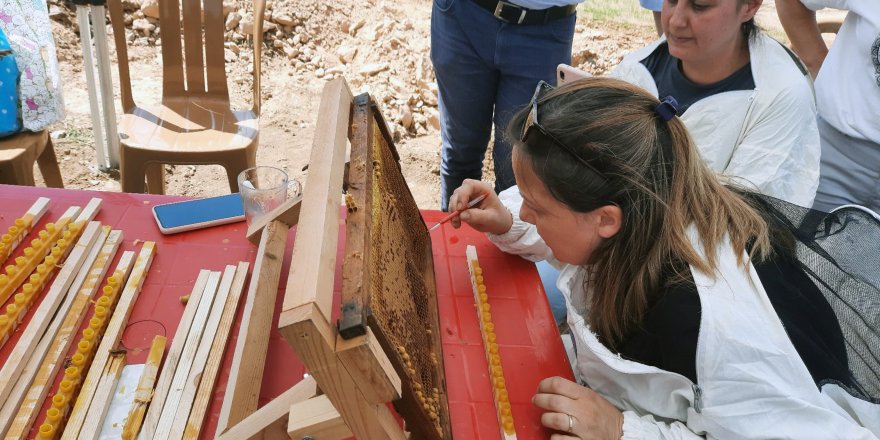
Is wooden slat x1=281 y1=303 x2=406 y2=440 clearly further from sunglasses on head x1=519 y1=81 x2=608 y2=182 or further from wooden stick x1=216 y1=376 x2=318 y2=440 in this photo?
sunglasses on head x1=519 y1=81 x2=608 y2=182

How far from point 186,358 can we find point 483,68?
2.27 m

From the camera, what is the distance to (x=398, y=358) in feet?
3.94

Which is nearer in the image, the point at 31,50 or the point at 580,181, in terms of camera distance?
the point at 580,181

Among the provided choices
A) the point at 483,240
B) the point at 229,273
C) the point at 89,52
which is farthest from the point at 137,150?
the point at 483,240

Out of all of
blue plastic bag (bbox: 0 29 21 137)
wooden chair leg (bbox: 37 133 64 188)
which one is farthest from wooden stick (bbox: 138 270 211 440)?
wooden chair leg (bbox: 37 133 64 188)

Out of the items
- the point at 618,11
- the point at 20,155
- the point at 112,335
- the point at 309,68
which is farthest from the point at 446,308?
the point at 618,11

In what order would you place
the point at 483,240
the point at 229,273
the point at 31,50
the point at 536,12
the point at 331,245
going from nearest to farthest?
the point at 331,245
the point at 229,273
the point at 483,240
the point at 536,12
the point at 31,50

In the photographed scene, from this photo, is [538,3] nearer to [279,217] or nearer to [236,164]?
[279,217]

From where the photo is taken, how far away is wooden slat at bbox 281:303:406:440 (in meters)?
0.96

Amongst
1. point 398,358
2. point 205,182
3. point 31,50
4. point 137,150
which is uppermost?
point 398,358

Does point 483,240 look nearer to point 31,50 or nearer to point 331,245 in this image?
point 331,245

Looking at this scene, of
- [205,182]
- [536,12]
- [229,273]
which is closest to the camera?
[229,273]

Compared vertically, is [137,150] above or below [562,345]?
A: below

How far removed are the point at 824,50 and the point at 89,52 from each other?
4.42 meters
